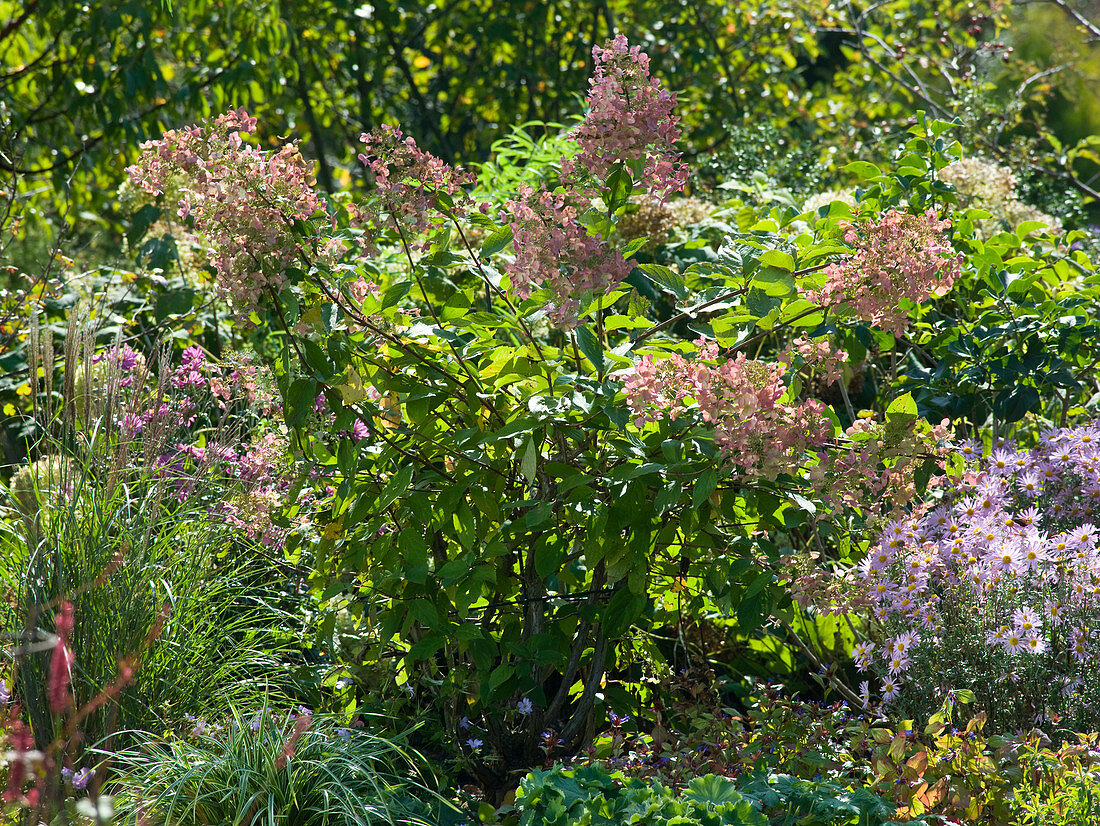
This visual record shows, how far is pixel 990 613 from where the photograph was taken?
7.30ft

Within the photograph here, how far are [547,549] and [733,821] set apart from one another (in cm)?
66

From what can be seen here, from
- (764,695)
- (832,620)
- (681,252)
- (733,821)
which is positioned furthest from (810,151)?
(733,821)

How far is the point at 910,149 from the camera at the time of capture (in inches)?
103

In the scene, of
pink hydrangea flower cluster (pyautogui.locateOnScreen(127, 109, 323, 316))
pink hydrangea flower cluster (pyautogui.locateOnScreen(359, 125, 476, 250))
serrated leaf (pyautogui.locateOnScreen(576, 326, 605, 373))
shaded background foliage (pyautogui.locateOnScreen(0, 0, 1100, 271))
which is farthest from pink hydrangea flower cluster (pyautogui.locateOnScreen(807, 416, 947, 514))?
shaded background foliage (pyautogui.locateOnScreen(0, 0, 1100, 271))

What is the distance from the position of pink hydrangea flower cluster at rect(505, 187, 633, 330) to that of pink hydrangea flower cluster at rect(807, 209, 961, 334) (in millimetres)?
408

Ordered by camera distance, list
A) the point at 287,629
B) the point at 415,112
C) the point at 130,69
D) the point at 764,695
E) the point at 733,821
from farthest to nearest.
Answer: the point at 415,112 < the point at 130,69 < the point at 287,629 < the point at 764,695 < the point at 733,821

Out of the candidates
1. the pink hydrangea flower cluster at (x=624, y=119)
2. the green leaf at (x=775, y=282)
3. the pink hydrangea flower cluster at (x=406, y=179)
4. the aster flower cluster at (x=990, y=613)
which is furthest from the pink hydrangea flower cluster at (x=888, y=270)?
the pink hydrangea flower cluster at (x=406, y=179)

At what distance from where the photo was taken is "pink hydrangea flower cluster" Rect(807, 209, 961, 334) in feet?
5.93

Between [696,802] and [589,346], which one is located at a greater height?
[589,346]

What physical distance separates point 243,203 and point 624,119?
0.75 metres

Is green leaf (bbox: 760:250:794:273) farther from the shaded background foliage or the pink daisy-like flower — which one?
the shaded background foliage

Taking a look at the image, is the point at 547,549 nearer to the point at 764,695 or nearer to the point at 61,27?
the point at 764,695

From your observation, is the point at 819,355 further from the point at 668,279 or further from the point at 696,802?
the point at 696,802

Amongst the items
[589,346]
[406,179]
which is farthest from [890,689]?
[406,179]
